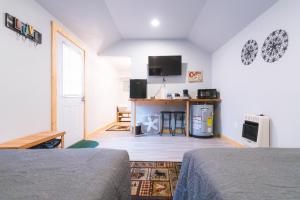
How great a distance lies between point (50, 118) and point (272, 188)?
2.88 metres

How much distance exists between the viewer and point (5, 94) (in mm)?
1858

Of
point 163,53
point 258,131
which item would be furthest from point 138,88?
point 258,131

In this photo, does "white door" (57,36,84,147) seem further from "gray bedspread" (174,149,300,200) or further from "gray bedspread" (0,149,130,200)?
"gray bedspread" (174,149,300,200)

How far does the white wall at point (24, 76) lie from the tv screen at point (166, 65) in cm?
267

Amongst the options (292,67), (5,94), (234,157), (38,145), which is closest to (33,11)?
(5,94)

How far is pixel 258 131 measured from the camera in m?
2.49

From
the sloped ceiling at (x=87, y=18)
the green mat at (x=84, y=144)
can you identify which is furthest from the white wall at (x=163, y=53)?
the green mat at (x=84, y=144)

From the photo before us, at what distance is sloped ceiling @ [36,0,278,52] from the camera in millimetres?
2736

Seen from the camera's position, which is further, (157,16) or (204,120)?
(204,120)

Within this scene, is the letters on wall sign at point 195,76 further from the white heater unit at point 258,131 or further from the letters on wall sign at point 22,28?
the letters on wall sign at point 22,28

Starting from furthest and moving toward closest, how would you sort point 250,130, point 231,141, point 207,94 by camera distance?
point 207,94
point 231,141
point 250,130

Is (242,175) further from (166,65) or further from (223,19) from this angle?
(166,65)

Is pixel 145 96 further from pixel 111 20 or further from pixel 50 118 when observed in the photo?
pixel 50 118

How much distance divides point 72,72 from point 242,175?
11.4ft
